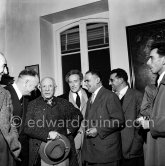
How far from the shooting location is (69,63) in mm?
4883

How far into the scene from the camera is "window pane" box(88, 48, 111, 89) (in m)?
4.50

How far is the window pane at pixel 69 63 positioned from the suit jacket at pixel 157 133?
9.32 ft

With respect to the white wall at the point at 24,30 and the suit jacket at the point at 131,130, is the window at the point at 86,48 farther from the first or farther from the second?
the suit jacket at the point at 131,130

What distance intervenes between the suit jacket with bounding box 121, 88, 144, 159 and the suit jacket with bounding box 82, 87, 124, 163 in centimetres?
15

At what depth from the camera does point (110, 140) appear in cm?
255

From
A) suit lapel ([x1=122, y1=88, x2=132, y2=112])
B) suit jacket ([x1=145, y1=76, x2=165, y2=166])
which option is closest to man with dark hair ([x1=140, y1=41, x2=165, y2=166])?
suit jacket ([x1=145, y1=76, x2=165, y2=166])

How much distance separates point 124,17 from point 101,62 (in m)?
0.99

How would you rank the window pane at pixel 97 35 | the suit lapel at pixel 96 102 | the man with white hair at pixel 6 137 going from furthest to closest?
the window pane at pixel 97 35 < the suit lapel at pixel 96 102 < the man with white hair at pixel 6 137

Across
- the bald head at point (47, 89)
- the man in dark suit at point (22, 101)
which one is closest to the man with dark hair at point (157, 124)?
the bald head at point (47, 89)

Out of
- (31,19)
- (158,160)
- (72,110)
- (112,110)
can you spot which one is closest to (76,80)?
(72,110)

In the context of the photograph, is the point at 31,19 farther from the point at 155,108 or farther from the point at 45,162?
the point at 155,108

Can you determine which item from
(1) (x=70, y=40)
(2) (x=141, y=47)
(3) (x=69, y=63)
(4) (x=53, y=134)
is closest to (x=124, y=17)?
(2) (x=141, y=47)

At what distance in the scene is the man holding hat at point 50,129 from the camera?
8.14ft

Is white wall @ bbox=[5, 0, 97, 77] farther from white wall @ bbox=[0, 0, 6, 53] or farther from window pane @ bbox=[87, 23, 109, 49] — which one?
window pane @ bbox=[87, 23, 109, 49]
